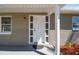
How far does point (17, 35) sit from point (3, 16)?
6.58 feet

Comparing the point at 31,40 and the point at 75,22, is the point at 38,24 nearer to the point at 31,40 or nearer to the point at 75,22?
the point at 31,40

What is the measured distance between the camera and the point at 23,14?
2002cm

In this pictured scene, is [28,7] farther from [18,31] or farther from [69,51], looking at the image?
[18,31]

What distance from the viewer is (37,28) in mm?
20438

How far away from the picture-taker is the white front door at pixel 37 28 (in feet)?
66.5

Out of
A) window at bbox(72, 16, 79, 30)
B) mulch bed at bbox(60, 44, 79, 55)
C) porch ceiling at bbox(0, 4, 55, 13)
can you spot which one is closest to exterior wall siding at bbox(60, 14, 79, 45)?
window at bbox(72, 16, 79, 30)

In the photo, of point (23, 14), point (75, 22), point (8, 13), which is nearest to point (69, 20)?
point (75, 22)

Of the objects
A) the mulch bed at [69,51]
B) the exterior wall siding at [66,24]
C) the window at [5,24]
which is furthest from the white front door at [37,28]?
the mulch bed at [69,51]

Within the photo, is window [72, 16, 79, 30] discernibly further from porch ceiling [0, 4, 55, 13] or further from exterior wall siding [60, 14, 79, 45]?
porch ceiling [0, 4, 55, 13]

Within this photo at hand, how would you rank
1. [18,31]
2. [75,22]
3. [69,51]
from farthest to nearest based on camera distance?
[75,22], [18,31], [69,51]

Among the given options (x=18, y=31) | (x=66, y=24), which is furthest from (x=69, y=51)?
(x=18, y=31)

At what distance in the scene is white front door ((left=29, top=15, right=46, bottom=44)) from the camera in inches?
798

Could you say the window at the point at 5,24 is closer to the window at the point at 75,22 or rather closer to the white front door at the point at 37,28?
the white front door at the point at 37,28

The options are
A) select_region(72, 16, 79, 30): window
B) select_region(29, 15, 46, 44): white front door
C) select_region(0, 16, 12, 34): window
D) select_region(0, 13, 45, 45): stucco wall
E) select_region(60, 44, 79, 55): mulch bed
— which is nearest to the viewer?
select_region(60, 44, 79, 55): mulch bed
